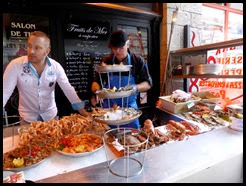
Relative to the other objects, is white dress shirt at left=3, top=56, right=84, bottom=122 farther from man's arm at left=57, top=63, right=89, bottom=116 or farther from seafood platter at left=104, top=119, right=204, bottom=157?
seafood platter at left=104, top=119, right=204, bottom=157

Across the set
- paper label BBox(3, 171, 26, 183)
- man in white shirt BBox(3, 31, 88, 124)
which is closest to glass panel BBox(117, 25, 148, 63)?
man in white shirt BBox(3, 31, 88, 124)

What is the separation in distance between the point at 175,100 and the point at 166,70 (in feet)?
4.91

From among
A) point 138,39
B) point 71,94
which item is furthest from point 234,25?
point 71,94

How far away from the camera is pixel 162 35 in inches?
150

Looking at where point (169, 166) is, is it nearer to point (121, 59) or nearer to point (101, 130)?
point (101, 130)

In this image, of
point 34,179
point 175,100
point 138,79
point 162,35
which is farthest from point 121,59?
point 162,35

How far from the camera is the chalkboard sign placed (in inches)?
122

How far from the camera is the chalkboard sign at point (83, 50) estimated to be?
10.2 ft

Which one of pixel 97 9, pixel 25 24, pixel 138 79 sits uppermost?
pixel 97 9

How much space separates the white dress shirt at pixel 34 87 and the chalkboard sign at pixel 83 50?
3.11 feet

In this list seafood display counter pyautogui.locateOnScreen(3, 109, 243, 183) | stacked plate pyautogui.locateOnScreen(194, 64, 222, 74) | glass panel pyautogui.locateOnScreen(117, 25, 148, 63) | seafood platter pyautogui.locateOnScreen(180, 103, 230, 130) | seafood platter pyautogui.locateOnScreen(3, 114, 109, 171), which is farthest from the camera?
glass panel pyautogui.locateOnScreen(117, 25, 148, 63)

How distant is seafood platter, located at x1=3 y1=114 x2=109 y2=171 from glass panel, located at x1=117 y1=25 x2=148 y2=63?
2.45 metres

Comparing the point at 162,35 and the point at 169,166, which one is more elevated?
the point at 162,35

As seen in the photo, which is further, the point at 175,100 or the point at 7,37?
the point at 7,37
